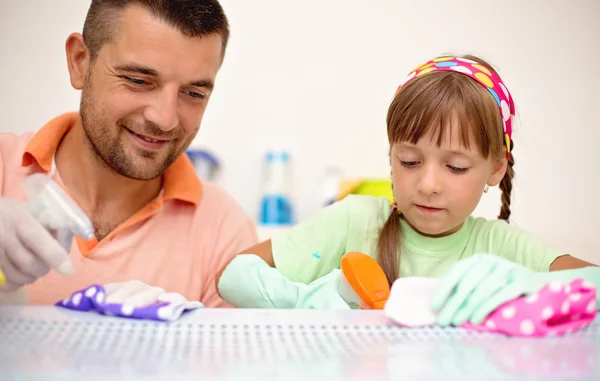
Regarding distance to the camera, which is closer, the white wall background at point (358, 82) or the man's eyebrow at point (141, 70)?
the man's eyebrow at point (141, 70)

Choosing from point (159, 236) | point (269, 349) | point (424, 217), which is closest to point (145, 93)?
point (159, 236)

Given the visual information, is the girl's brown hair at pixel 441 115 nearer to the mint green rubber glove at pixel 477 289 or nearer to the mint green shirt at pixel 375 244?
the mint green shirt at pixel 375 244

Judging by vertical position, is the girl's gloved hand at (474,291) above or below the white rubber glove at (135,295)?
above

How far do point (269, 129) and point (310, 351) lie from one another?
183cm

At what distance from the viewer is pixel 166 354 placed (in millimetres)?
584

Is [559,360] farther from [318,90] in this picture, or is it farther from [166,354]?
[318,90]

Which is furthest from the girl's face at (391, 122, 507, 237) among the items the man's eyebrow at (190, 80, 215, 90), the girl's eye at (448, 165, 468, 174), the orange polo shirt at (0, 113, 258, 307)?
the orange polo shirt at (0, 113, 258, 307)

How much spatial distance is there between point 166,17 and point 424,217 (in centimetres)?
58

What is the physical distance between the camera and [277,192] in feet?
7.73

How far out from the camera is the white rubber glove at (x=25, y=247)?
74cm

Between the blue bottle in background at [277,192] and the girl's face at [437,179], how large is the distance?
51.5 inches

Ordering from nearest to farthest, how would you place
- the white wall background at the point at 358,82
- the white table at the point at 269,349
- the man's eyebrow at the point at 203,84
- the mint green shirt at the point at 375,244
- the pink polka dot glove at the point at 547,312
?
1. the white table at the point at 269,349
2. the pink polka dot glove at the point at 547,312
3. the mint green shirt at the point at 375,244
4. the man's eyebrow at the point at 203,84
5. the white wall background at the point at 358,82

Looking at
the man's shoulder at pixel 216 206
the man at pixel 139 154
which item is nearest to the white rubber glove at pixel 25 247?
the man at pixel 139 154

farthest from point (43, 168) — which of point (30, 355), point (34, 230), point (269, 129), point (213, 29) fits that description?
point (269, 129)
